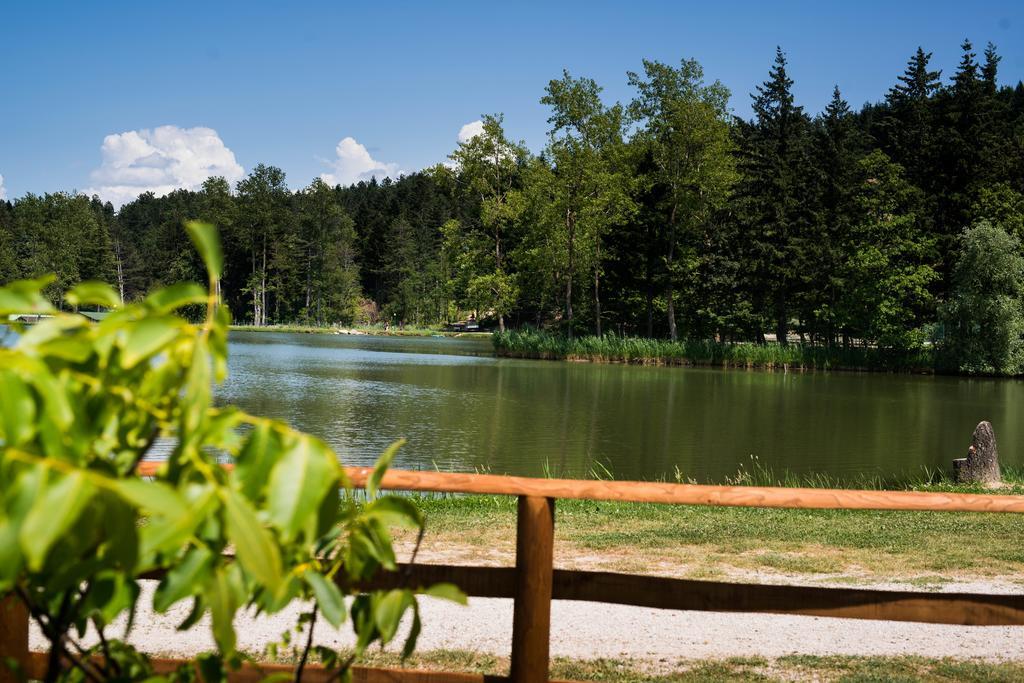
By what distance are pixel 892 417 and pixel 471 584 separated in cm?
2334

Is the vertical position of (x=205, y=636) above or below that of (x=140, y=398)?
below

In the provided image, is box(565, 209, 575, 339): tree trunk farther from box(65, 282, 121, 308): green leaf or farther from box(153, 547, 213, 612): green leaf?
box(153, 547, 213, 612): green leaf

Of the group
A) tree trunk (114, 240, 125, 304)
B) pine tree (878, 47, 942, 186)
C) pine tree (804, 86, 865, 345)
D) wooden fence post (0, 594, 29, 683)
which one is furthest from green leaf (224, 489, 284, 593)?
tree trunk (114, 240, 125, 304)

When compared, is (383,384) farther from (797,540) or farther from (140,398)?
(140,398)

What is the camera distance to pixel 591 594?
2.90m

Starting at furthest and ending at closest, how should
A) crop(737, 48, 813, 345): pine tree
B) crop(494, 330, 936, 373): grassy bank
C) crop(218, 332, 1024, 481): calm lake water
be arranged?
crop(737, 48, 813, 345): pine tree < crop(494, 330, 936, 373): grassy bank < crop(218, 332, 1024, 481): calm lake water

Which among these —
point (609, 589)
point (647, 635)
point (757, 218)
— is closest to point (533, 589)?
point (609, 589)

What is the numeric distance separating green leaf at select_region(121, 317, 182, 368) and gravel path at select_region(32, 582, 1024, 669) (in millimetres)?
3891

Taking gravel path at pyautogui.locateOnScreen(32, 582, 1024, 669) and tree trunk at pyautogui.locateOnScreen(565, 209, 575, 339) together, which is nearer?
gravel path at pyautogui.locateOnScreen(32, 582, 1024, 669)

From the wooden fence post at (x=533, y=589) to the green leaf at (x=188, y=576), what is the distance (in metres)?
1.73

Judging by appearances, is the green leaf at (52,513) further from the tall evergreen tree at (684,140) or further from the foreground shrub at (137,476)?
the tall evergreen tree at (684,140)

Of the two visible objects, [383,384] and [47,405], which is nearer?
[47,405]

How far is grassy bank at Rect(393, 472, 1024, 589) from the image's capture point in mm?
6930

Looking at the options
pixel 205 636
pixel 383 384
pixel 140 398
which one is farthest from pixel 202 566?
pixel 383 384
